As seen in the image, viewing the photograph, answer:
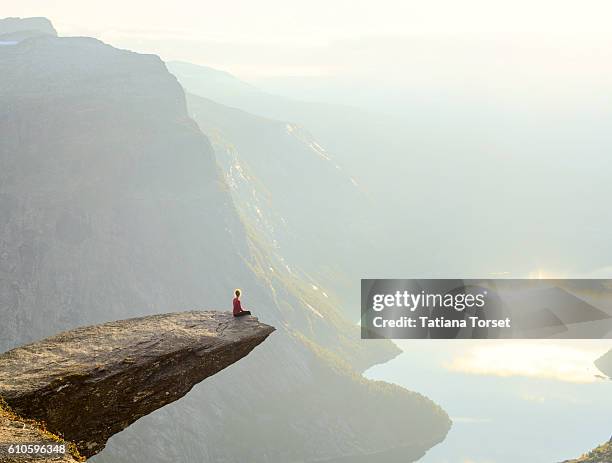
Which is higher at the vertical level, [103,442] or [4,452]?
[4,452]

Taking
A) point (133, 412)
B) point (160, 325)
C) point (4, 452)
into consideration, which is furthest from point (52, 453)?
point (160, 325)

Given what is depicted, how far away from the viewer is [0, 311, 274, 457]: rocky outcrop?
34.4 metres

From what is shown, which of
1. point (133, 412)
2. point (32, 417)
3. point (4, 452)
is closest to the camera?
Result: point (4, 452)

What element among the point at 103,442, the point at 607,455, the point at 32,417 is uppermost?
the point at 32,417

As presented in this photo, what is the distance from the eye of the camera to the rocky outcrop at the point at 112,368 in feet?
113

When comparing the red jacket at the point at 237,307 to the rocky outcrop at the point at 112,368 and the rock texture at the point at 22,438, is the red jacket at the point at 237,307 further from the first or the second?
the rock texture at the point at 22,438

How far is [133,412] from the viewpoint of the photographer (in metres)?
38.7

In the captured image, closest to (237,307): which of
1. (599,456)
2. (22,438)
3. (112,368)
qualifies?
(112,368)

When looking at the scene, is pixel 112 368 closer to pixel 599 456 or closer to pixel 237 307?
pixel 237 307

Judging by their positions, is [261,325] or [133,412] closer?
[133,412]

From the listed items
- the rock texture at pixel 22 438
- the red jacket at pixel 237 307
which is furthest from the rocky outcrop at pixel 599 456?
the rock texture at pixel 22 438

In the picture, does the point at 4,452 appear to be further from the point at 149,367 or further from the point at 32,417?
the point at 149,367

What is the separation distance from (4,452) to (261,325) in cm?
1741

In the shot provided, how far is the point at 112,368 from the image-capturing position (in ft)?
119
